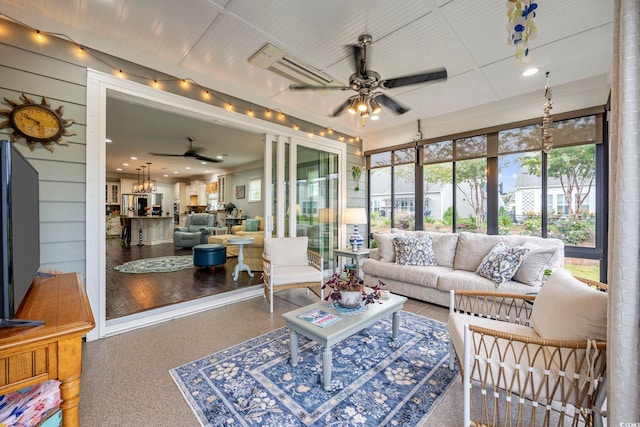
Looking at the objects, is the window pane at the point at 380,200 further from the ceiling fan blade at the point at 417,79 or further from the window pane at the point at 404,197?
the ceiling fan blade at the point at 417,79

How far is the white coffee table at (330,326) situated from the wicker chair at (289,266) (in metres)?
1.00

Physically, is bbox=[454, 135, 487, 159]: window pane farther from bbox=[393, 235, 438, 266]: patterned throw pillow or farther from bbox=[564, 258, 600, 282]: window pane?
bbox=[564, 258, 600, 282]: window pane

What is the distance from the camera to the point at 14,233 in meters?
1.17

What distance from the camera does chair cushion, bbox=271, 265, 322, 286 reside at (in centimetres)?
331

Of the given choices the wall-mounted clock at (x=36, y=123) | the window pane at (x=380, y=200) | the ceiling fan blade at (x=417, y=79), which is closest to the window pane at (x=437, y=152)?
the window pane at (x=380, y=200)

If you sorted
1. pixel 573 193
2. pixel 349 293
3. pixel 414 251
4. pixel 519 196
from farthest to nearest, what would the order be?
1. pixel 519 196
2. pixel 414 251
3. pixel 573 193
4. pixel 349 293

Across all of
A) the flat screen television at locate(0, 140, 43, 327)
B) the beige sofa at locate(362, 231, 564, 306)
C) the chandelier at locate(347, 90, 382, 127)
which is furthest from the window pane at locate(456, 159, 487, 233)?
the flat screen television at locate(0, 140, 43, 327)

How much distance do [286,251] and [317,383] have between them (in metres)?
2.11

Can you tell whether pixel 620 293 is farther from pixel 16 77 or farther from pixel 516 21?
pixel 16 77

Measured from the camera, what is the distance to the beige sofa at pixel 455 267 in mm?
2830

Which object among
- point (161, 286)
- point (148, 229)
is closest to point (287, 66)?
point (161, 286)

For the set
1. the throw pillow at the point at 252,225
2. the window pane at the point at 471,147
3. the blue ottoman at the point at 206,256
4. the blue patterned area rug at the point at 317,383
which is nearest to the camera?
the blue patterned area rug at the point at 317,383

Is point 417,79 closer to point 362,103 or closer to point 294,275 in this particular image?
point 362,103

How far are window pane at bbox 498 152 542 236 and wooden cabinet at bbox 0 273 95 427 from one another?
4789 mm
